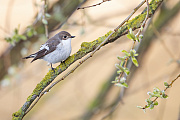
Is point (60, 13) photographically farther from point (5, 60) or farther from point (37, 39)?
point (5, 60)

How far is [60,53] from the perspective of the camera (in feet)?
7.84

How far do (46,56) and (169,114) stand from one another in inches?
135

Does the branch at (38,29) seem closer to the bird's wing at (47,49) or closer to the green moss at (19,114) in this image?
the bird's wing at (47,49)

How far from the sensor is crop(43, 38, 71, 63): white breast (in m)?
2.32

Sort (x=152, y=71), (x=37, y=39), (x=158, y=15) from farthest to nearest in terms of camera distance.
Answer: (x=152, y=71), (x=37, y=39), (x=158, y=15)

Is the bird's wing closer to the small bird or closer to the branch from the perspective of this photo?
the small bird

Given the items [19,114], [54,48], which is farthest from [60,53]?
[19,114]

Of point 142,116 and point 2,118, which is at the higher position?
point 2,118

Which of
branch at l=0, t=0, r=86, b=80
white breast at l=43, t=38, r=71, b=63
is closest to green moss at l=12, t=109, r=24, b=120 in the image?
white breast at l=43, t=38, r=71, b=63

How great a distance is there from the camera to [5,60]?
3.55 m

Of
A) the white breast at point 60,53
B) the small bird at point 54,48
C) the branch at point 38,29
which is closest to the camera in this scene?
the white breast at point 60,53

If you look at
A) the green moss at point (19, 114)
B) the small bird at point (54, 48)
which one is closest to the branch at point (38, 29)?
the small bird at point (54, 48)

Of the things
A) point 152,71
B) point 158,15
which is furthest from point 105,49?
point 152,71

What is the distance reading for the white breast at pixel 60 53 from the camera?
232cm
